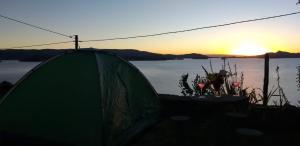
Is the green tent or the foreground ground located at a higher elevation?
the green tent

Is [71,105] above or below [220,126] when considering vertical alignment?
above

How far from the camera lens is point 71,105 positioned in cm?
517

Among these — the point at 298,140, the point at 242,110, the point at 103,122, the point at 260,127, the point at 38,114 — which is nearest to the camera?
the point at 103,122

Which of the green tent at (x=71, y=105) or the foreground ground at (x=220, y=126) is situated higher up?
the green tent at (x=71, y=105)

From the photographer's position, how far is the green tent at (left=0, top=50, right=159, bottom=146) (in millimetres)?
5039

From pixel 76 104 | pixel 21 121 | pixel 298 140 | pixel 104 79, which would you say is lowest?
pixel 298 140

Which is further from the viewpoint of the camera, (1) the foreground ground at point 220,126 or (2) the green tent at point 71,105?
(1) the foreground ground at point 220,126

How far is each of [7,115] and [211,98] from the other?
495cm

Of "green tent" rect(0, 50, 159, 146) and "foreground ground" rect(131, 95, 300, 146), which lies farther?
"foreground ground" rect(131, 95, 300, 146)

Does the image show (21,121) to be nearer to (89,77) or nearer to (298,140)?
(89,77)

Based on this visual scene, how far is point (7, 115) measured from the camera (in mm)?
5445

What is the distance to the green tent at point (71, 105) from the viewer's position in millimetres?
5039

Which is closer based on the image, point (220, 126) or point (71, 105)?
point (71, 105)

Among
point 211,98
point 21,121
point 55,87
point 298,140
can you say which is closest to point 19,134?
point 21,121
